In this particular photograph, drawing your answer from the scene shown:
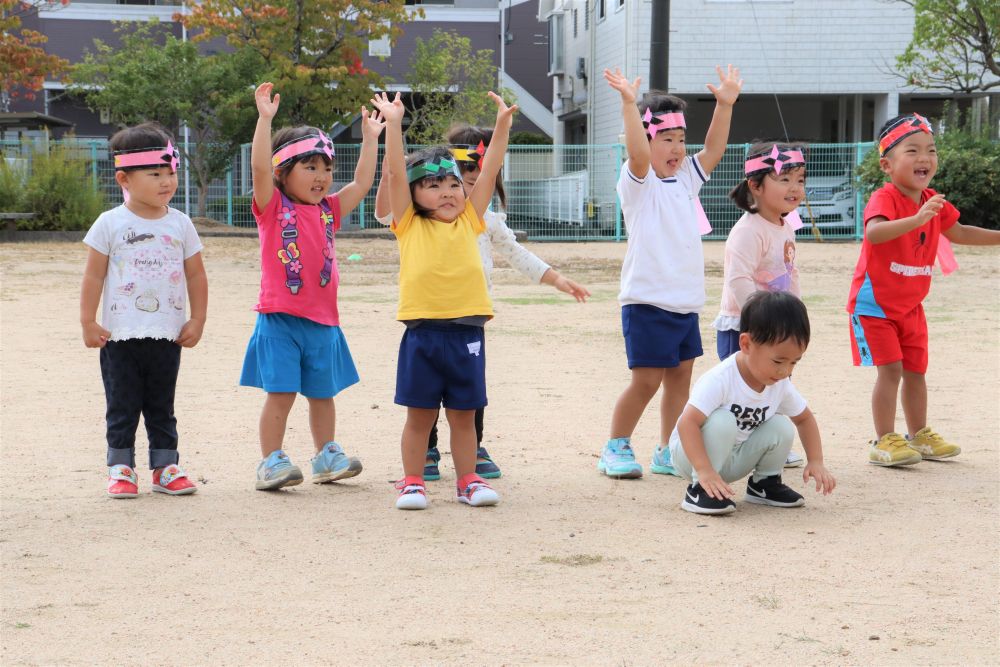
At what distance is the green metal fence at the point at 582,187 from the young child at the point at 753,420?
18327mm

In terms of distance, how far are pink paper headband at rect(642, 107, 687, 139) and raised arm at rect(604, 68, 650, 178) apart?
0.21m

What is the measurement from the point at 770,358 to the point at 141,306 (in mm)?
2441

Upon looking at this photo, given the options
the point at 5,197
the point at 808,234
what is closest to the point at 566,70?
the point at 808,234

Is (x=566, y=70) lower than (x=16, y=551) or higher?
higher

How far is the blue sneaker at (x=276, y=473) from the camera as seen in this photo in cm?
477

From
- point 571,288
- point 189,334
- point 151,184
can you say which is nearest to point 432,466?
point 571,288

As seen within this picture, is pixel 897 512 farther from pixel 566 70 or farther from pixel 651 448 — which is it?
pixel 566 70

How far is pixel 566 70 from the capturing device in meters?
31.0

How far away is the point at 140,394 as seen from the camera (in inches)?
191

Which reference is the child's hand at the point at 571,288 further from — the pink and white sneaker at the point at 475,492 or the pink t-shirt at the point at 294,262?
the pink t-shirt at the point at 294,262

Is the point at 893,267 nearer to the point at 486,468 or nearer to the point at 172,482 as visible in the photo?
the point at 486,468

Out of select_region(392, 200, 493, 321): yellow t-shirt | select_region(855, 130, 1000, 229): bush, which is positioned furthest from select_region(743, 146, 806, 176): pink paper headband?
select_region(855, 130, 1000, 229): bush

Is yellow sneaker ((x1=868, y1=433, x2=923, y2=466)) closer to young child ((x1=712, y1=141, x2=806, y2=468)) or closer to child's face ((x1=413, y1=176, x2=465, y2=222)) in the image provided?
young child ((x1=712, y1=141, x2=806, y2=468))

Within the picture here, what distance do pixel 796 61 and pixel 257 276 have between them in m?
14.8
